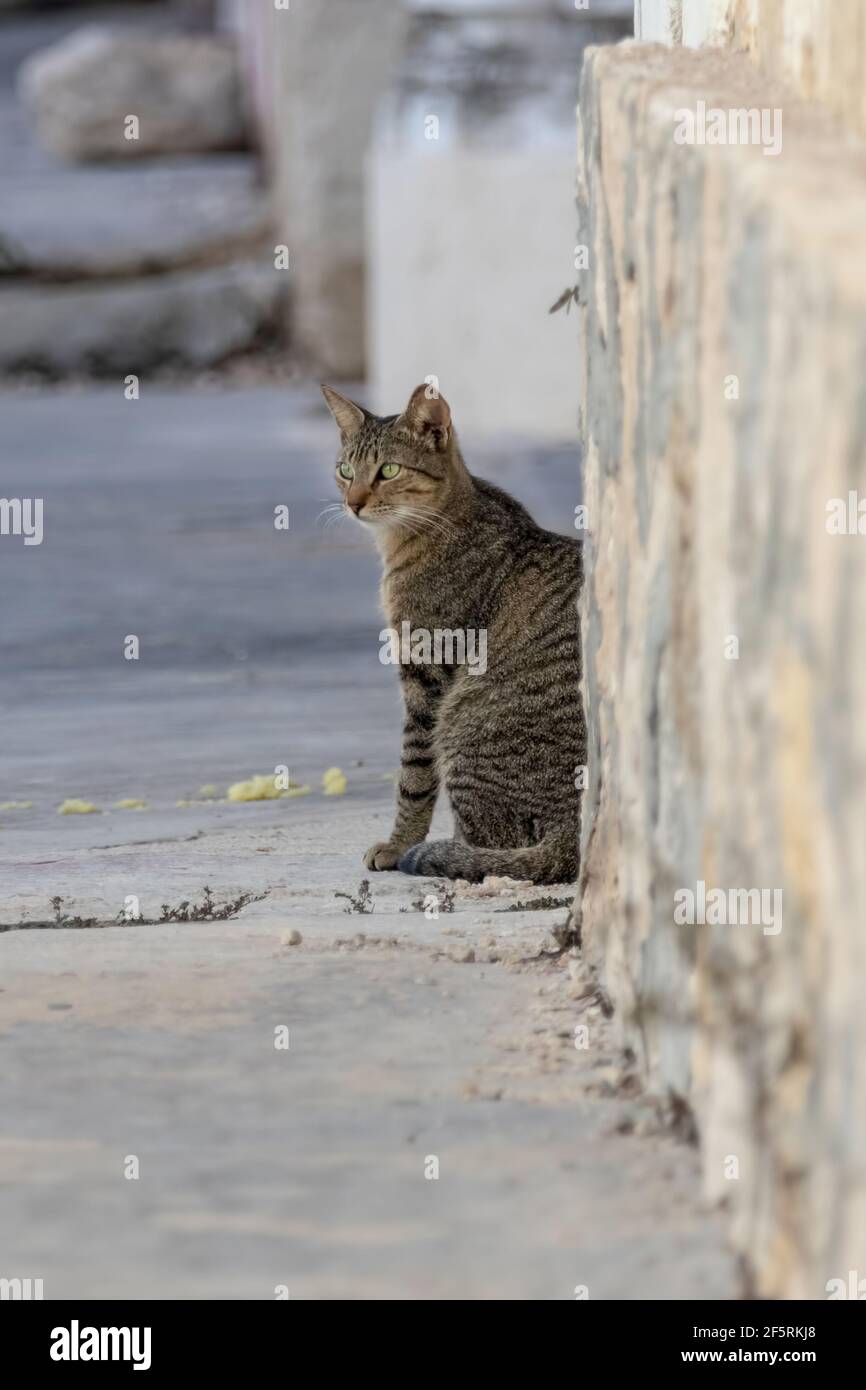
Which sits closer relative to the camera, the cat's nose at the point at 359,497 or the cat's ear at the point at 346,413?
the cat's nose at the point at 359,497

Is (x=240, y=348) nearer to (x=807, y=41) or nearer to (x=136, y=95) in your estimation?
(x=136, y=95)

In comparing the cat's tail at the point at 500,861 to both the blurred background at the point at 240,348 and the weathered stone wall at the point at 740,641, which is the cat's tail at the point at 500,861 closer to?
the blurred background at the point at 240,348

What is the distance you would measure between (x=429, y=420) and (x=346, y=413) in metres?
0.30

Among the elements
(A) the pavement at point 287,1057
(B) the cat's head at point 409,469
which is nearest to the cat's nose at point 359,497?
(B) the cat's head at point 409,469

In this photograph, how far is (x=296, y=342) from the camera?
15797 mm

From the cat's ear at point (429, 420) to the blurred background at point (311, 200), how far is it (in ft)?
24.9

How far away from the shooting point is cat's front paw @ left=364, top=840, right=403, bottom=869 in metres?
5.09

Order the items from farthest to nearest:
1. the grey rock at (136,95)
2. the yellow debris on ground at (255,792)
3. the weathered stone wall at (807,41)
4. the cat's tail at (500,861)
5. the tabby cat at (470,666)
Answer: the grey rock at (136,95) → the yellow debris on ground at (255,792) → the tabby cat at (470,666) → the cat's tail at (500,861) → the weathered stone wall at (807,41)

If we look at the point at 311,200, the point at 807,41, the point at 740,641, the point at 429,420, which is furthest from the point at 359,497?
the point at 311,200

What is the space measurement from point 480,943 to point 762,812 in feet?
5.36

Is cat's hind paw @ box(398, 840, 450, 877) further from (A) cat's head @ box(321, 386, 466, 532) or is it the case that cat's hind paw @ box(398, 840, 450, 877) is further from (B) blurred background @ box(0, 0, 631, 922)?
(A) cat's head @ box(321, 386, 466, 532)

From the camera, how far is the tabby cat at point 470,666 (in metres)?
5.03

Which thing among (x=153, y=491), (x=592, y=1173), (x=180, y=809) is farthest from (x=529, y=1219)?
(x=153, y=491)

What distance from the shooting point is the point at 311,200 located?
14875mm
